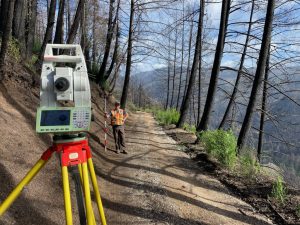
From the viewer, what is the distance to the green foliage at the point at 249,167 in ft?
33.2

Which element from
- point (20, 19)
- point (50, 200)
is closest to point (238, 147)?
point (50, 200)

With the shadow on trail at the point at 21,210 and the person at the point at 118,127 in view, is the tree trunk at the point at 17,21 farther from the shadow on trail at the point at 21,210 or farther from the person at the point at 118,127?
the shadow on trail at the point at 21,210

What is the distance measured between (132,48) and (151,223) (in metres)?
19.1

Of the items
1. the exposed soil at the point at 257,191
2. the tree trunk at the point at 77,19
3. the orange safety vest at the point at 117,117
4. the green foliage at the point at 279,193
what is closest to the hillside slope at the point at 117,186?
the exposed soil at the point at 257,191

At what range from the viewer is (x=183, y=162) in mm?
11984

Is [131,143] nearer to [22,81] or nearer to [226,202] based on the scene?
[22,81]

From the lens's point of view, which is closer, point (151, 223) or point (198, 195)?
point (151, 223)

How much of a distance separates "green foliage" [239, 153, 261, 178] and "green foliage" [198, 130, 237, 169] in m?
0.38

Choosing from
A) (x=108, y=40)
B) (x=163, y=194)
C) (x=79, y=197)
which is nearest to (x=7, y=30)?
(x=163, y=194)

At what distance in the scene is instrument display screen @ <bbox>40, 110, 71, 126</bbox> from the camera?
3033 mm

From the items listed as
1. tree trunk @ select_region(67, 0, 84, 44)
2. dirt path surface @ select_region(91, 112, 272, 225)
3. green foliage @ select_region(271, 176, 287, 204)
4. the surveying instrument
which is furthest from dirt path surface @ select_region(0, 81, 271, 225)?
tree trunk @ select_region(67, 0, 84, 44)

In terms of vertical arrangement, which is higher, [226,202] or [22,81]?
[22,81]

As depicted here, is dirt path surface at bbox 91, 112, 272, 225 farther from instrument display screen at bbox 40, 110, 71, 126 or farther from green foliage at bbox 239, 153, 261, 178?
Result: instrument display screen at bbox 40, 110, 71, 126

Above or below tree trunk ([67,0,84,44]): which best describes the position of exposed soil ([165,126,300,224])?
below
